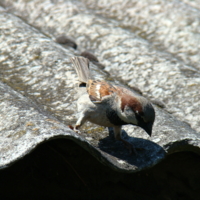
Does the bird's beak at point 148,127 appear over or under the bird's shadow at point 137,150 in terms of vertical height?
over

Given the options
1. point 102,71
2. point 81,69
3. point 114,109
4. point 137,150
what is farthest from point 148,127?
point 102,71

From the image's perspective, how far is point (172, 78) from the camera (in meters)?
3.62

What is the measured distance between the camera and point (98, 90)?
2.96 meters

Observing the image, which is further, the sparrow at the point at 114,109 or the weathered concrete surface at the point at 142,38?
the weathered concrete surface at the point at 142,38

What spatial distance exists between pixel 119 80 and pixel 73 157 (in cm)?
131

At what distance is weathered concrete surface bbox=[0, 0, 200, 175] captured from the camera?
91.7 inches

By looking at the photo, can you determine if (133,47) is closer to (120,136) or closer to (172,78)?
(172,78)

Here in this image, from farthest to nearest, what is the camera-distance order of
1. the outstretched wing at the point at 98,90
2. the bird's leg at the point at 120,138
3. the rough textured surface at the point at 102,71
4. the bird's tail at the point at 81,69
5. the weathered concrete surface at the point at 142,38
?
the weathered concrete surface at the point at 142,38, the bird's tail at the point at 81,69, the outstretched wing at the point at 98,90, the bird's leg at the point at 120,138, the rough textured surface at the point at 102,71

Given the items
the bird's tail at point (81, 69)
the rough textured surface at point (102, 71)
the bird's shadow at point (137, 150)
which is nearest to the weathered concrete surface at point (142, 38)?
the rough textured surface at point (102, 71)

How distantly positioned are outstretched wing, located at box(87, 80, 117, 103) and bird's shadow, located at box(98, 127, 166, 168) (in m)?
0.30

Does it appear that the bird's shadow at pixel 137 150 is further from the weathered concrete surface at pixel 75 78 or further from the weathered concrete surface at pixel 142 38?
the weathered concrete surface at pixel 142 38

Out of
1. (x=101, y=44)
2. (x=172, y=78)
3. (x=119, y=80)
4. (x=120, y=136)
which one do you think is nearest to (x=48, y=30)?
(x=101, y=44)

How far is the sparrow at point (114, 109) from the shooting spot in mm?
2557

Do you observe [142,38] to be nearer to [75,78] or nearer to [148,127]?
[75,78]
